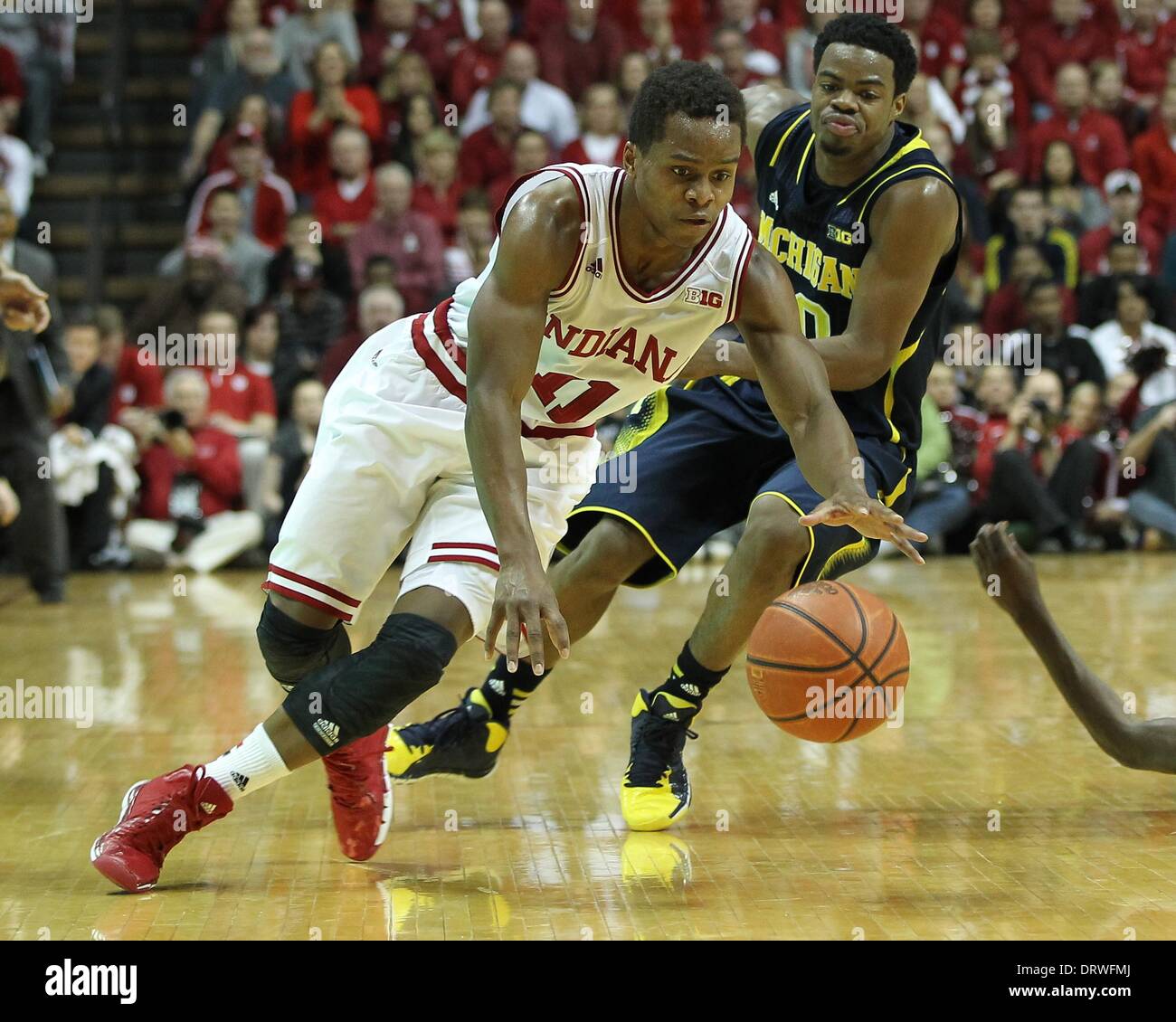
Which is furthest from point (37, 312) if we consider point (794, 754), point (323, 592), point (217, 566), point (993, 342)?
point (993, 342)

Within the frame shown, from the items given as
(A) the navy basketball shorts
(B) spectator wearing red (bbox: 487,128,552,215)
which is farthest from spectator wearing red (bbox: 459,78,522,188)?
(A) the navy basketball shorts

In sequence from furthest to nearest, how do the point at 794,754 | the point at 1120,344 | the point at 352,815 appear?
1. the point at 1120,344
2. the point at 794,754
3. the point at 352,815

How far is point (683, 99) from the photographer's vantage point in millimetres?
3553

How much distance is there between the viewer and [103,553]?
10.5 m

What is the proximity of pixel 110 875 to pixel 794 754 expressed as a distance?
92.2 inches

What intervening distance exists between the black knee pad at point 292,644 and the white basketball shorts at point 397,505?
8cm

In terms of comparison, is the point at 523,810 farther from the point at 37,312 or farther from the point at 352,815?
the point at 37,312

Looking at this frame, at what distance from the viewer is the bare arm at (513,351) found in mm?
3527

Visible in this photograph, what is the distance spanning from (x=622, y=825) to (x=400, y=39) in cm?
1015

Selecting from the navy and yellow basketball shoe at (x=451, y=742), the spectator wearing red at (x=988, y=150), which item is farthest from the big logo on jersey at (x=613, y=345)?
the spectator wearing red at (x=988, y=150)
